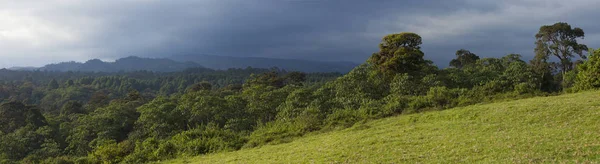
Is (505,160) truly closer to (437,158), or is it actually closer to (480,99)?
(437,158)

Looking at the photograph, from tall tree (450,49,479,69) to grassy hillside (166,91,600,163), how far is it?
56542 mm

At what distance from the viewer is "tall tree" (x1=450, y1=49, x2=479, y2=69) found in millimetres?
73550

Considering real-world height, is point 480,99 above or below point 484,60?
below

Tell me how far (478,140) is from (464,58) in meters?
66.3

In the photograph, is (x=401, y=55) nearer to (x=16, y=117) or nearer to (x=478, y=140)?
(x=478, y=140)

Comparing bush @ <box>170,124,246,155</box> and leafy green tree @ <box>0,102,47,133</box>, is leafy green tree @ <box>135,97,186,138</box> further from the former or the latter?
leafy green tree @ <box>0,102,47,133</box>

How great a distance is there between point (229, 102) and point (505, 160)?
32415 millimetres

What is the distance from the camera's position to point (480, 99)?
26.9 m

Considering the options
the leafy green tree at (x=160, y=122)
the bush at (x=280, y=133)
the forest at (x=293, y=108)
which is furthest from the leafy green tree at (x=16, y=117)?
the bush at (x=280, y=133)

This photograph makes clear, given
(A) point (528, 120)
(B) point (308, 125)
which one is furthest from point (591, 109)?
(B) point (308, 125)

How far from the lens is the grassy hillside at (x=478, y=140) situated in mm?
10992

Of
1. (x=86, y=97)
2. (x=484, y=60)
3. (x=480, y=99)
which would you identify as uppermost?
(x=484, y=60)

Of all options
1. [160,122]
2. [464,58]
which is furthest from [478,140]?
[464,58]

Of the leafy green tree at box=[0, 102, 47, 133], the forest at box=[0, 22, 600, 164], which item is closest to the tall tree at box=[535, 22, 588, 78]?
the forest at box=[0, 22, 600, 164]
